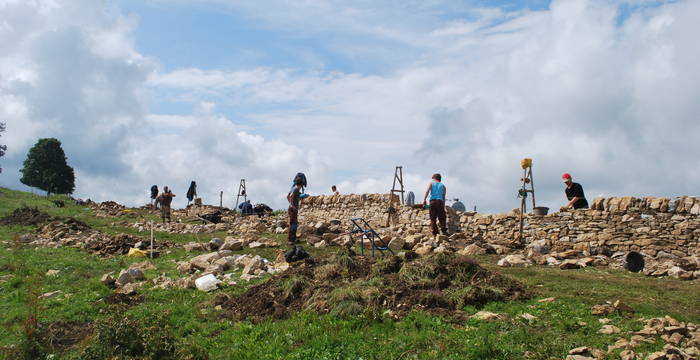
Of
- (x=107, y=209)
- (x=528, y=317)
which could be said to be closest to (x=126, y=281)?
(x=528, y=317)

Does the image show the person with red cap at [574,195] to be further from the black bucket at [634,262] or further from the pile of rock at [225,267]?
the pile of rock at [225,267]

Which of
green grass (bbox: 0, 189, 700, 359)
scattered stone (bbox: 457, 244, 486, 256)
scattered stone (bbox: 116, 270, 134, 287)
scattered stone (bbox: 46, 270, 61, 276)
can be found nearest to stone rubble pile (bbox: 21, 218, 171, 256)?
scattered stone (bbox: 46, 270, 61, 276)

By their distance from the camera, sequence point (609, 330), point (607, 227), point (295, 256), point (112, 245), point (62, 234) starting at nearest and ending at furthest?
point (609, 330)
point (295, 256)
point (607, 227)
point (112, 245)
point (62, 234)

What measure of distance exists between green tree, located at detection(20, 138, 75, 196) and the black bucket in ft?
172

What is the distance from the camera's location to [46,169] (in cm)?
5159

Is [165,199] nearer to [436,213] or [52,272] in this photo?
[52,272]

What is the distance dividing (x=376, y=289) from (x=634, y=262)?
6.12 m

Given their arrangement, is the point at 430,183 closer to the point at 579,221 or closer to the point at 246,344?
the point at 579,221

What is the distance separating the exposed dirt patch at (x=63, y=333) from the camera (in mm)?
7695

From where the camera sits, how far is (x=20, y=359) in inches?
287

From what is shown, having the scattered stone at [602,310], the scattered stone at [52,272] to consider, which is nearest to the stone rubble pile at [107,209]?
the scattered stone at [52,272]

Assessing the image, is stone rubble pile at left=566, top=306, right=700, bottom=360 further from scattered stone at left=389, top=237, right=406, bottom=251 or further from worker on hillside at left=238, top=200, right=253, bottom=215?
worker on hillside at left=238, top=200, right=253, bottom=215

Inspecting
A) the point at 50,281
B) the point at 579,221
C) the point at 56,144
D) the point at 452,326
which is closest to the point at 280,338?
the point at 452,326

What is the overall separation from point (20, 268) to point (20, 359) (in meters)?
5.93
